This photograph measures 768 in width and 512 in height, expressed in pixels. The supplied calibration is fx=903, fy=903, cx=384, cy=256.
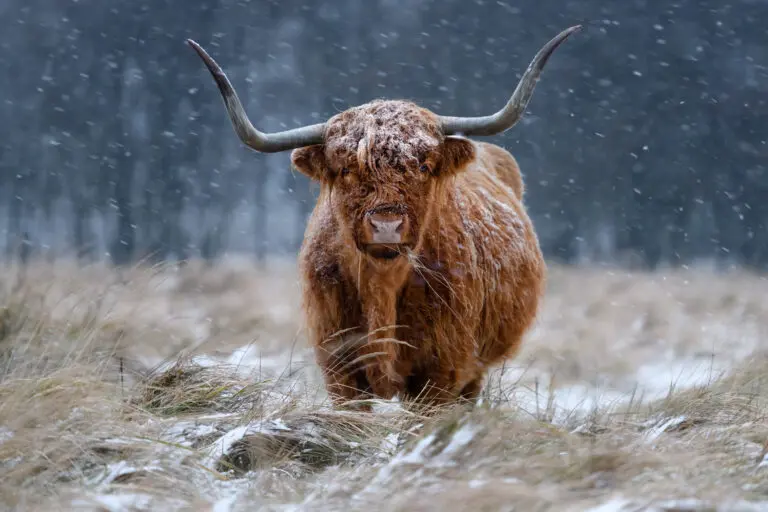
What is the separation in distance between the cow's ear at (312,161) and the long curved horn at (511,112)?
0.74 metres

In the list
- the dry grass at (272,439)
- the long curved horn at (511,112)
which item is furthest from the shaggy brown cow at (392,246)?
the dry grass at (272,439)

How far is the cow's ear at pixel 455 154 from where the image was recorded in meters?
5.26

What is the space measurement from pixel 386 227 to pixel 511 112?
1052mm

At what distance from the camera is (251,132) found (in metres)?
5.02

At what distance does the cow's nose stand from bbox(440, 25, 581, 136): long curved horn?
0.82 m

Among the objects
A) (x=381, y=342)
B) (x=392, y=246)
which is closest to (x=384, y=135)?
(x=392, y=246)

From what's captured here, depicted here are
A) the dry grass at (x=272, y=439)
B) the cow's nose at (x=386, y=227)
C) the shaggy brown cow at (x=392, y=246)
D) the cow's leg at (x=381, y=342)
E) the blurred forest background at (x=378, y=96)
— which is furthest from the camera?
the blurred forest background at (x=378, y=96)

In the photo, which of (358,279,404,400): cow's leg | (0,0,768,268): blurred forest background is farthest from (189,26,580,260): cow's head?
(0,0,768,268): blurred forest background

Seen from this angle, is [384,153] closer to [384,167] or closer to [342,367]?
[384,167]

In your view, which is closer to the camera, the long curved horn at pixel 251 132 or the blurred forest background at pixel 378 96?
the long curved horn at pixel 251 132

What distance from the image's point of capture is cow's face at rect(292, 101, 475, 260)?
4.84 m

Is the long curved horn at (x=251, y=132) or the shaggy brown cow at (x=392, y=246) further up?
the long curved horn at (x=251, y=132)

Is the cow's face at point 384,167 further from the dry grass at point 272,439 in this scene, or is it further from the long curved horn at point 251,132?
the dry grass at point 272,439

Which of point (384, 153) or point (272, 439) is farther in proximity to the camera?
point (384, 153)
